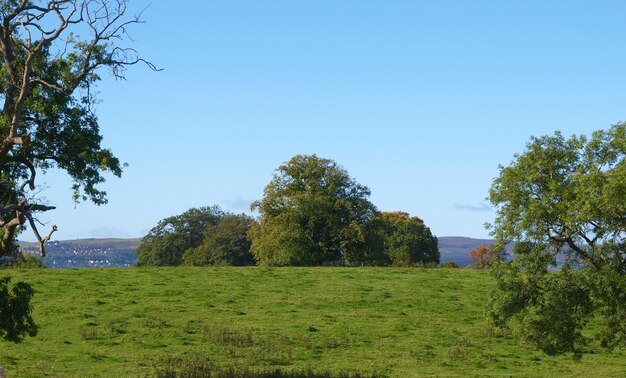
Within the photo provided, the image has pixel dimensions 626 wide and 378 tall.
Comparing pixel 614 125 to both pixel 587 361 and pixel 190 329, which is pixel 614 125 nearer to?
pixel 587 361

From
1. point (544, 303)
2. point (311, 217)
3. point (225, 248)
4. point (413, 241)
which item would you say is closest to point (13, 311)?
point (544, 303)

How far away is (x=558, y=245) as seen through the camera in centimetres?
3161

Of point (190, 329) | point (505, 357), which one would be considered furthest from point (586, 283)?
point (190, 329)

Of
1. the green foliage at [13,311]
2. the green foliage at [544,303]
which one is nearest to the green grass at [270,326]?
the green foliage at [544,303]

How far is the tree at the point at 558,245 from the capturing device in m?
30.1

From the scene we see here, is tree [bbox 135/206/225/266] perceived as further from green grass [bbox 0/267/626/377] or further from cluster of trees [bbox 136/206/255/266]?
green grass [bbox 0/267/626/377]

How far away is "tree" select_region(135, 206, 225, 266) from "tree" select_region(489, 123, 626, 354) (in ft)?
291

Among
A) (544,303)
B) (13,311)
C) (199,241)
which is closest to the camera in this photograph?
(13,311)

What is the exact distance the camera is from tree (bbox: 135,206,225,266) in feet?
389

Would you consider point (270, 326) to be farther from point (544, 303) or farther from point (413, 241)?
point (413, 241)

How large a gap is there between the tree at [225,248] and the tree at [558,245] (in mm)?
76580

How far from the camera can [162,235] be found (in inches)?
4811

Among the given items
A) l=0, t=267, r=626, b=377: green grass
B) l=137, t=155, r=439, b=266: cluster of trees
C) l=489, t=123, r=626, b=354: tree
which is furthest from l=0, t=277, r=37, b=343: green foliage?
l=137, t=155, r=439, b=266: cluster of trees

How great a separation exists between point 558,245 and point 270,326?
16.3 metres
